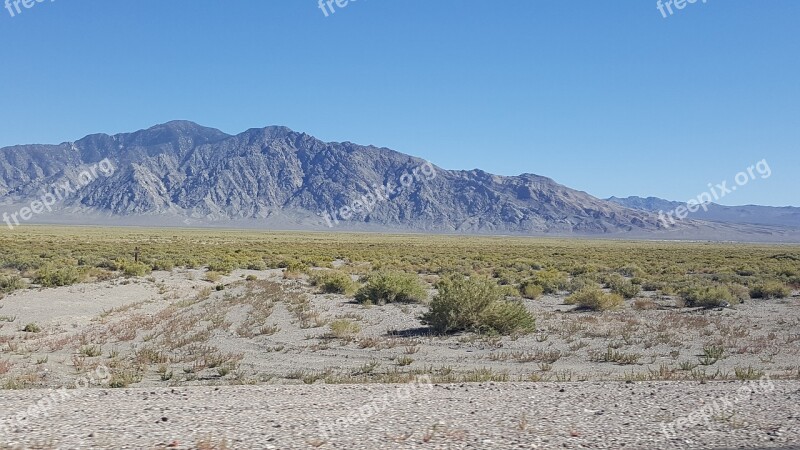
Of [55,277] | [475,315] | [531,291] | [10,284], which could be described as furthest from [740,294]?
[10,284]

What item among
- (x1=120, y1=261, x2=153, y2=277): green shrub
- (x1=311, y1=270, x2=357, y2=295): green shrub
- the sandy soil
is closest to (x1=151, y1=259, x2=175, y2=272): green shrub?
(x1=120, y1=261, x2=153, y2=277): green shrub

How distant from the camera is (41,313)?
20.7 meters

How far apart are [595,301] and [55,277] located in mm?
22733

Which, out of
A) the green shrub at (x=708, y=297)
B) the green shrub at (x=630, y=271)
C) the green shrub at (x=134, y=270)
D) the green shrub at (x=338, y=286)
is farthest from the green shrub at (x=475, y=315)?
the green shrub at (x=630, y=271)

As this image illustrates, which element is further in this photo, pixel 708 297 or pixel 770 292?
pixel 770 292

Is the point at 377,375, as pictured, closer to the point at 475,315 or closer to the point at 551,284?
the point at 475,315

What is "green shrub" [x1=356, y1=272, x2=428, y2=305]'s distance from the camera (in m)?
23.3

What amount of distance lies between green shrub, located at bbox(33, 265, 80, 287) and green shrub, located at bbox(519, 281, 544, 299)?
19.9m

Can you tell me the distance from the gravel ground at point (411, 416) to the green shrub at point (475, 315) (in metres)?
7.42

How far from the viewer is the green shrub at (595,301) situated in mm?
22047

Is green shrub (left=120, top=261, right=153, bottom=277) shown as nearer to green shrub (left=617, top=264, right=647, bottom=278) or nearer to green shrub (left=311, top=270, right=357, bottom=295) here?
green shrub (left=311, top=270, right=357, bottom=295)

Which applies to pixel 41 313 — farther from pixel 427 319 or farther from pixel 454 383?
pixel 454 383

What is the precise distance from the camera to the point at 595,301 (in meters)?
22.1

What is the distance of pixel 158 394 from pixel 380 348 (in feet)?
22.1
